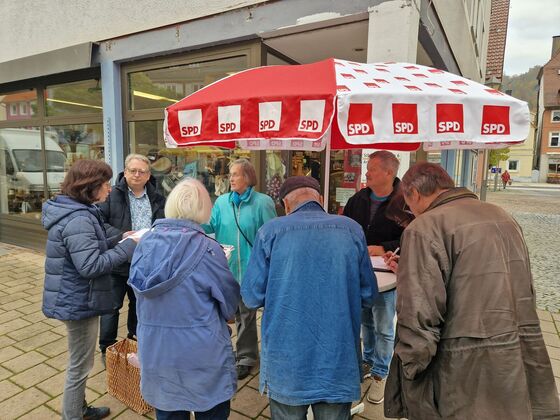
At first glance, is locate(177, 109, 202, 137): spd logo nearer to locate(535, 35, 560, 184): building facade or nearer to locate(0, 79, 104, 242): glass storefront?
locate(0, 79, 104, 242): glass storefront

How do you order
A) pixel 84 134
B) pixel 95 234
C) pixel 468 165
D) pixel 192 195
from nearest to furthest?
pixel 192 195, pixel 95 234, pixel 84 134, pixel 468 165

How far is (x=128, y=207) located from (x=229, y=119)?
1724mm

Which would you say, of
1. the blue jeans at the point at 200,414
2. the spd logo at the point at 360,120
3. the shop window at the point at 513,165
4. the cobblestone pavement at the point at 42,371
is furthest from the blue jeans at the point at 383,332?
the shop window at the point at 513,165

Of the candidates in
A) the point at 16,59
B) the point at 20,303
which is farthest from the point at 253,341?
the point at 16,59

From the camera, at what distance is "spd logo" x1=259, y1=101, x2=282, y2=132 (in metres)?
1.78

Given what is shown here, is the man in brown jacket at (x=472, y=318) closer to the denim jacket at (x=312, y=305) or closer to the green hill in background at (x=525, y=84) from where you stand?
the denim jacket at (x=312, y=305)

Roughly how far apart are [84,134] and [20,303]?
2.96 metres

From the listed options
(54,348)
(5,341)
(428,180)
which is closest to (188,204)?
(428,180)

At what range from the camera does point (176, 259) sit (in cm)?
172

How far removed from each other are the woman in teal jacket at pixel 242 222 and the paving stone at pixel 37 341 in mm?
2035

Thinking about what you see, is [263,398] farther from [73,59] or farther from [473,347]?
[73,59]

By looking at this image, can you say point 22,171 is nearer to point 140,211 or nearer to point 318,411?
point 140,211

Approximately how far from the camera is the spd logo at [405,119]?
1718mm

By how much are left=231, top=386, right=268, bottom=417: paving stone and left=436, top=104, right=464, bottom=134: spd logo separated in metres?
2.23
